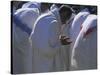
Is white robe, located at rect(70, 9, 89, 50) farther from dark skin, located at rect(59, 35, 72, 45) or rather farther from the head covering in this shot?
the head covering

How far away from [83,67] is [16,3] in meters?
0.89

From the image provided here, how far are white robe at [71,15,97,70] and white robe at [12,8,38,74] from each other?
0.44 meters

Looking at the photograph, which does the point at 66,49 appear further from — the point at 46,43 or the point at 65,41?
the point at 46,43

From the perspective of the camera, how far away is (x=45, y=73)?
182cm

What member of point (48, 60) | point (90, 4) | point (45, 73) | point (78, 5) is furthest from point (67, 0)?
point (45, 73)

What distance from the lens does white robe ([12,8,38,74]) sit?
1.75 metres

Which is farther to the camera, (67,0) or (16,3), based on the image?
(67,0)

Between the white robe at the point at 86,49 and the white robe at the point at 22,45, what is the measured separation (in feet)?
1.43

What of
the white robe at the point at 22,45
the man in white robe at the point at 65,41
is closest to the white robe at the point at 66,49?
the man in white robe at the point at 65,41

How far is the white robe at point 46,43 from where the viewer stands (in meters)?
1.80

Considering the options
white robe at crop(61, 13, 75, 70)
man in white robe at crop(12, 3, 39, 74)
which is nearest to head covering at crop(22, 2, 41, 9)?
man in white robe at crop(12, 3, 39, 74)

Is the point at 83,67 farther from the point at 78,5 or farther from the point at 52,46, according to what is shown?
the point at 78,5

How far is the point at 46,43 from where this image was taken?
1.83 meters

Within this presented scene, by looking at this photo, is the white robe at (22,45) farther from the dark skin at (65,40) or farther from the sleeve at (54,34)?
the dark skin at (65,40)
